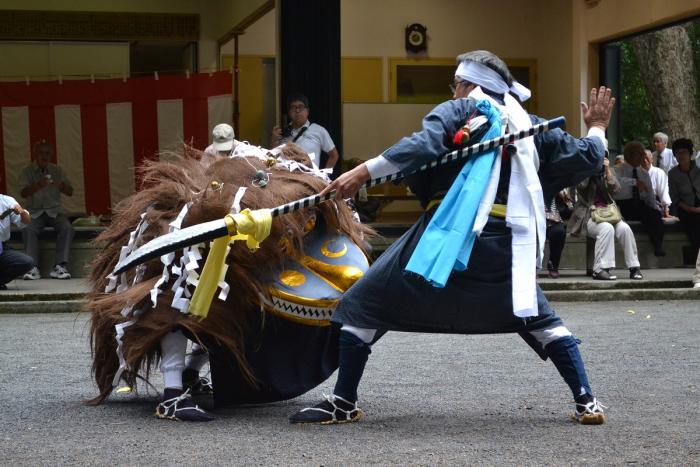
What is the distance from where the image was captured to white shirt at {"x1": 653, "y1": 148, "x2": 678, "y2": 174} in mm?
15711

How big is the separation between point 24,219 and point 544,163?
22.3 feet

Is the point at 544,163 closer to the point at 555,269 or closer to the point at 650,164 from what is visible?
the point at 555,269

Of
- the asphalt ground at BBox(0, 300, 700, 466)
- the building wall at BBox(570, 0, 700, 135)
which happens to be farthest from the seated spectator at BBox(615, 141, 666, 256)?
the asphalt ground at BBox(0, 300, 700, 466)

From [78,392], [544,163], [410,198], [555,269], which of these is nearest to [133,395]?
[78,392]

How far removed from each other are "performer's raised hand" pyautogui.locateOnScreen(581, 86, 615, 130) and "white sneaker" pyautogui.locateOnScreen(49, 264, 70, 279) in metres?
8.67

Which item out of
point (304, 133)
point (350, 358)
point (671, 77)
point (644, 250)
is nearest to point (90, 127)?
point (304, 133)

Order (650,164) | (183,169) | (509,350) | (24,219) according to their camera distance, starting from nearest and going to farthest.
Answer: (183,169) → (509,350) → (24,219) → (650,164)

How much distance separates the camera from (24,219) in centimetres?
1105

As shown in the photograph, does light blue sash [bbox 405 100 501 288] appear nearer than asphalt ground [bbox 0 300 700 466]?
No

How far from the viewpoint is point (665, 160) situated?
15766mm

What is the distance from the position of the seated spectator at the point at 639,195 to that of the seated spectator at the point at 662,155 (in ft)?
5.23

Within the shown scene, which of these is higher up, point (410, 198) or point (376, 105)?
point (376, 105)

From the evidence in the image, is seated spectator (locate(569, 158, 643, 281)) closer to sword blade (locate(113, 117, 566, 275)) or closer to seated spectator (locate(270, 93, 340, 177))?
seated spectator (locate(270, 93, 340, 177))

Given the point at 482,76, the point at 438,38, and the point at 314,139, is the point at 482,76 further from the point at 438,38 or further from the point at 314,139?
the point at 438,38
